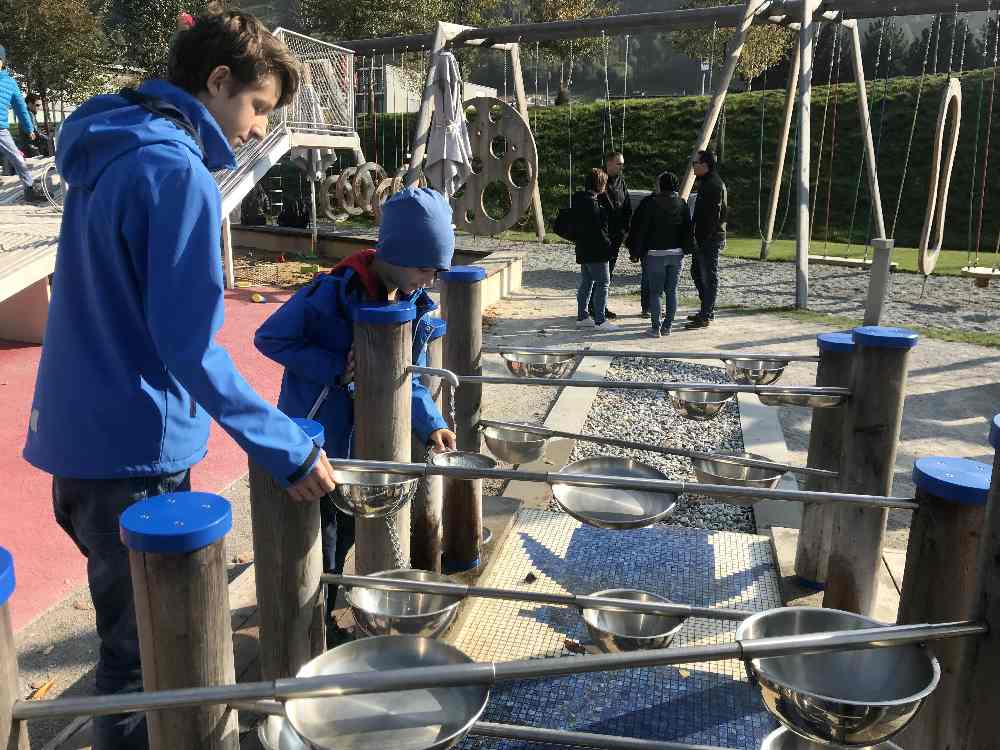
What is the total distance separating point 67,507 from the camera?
171 centimetres

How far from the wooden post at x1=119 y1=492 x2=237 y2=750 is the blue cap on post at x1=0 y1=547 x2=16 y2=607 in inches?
6.2

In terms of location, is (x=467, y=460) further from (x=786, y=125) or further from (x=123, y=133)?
(x=786, y=125)

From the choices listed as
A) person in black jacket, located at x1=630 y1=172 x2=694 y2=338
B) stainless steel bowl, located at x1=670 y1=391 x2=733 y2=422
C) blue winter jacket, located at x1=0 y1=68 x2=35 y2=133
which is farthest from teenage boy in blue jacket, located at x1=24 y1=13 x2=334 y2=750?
blue winter jacket, located at x1=0 y1=68 x2=35 y2=133

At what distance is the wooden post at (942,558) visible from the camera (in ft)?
5.02

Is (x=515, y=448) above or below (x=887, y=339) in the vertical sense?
below

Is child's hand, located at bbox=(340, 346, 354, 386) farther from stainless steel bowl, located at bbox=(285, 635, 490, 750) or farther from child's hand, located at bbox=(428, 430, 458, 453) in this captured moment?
stainless steel bowl, located at bbox=(285, 635, 490, 750)

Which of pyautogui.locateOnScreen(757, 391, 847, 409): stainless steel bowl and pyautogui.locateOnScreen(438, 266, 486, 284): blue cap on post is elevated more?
pyautogui.locateOnScreen(438, 266, 486, 284): blue cap on post

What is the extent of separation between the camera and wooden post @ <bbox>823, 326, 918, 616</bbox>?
7.47 feet

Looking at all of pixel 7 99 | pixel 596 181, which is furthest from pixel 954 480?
pixel 7 99

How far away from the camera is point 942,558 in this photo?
1601 millimetres

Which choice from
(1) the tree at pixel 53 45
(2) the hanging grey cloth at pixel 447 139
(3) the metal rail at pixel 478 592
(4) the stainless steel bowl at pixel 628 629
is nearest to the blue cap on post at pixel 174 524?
(3) the metal rail at pixel 478 592

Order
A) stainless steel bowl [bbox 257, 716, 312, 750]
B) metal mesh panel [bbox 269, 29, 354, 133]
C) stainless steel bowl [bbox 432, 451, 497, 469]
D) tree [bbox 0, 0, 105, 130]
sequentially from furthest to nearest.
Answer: tree [bbox 0, 0, 105, 130], metal mesh panel [bbox 269, 29, 354, 133], stainless steel bowl [bbox 432, 451, 497, 469], stainless steel bowl [bbox 257, 716, 312, 750]

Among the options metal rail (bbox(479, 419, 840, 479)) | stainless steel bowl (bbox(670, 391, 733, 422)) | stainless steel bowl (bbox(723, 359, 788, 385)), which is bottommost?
metal rail (bbox(479, 419, 840, 479))

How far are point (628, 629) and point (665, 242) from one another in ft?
20.7
